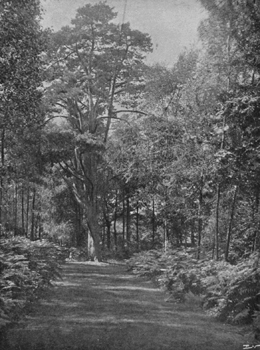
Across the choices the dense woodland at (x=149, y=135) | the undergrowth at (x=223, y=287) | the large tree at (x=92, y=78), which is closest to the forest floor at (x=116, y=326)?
the undergrowth at (x=223, y=287)

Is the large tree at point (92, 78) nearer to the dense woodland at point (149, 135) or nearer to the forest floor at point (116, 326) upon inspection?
the dense woodland at point (149, 135)

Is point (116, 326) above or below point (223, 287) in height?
below

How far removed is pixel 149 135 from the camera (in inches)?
693

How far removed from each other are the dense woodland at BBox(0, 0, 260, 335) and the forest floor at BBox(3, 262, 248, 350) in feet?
1.48

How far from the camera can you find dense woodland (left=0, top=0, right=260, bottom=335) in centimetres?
841

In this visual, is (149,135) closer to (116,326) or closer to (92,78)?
(92,78)

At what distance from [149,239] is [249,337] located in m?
32.2

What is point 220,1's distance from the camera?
11.4 metres

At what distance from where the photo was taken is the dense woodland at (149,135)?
841 cm

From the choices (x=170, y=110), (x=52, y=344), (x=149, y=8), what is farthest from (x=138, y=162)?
(x=52, y=344)

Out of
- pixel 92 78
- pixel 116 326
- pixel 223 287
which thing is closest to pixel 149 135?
pixel 92 78

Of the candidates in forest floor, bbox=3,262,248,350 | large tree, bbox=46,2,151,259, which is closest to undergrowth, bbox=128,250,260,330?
forest floor, bbox=3,262,248,350

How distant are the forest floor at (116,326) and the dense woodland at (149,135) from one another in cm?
45

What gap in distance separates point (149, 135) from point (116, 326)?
1173cm
